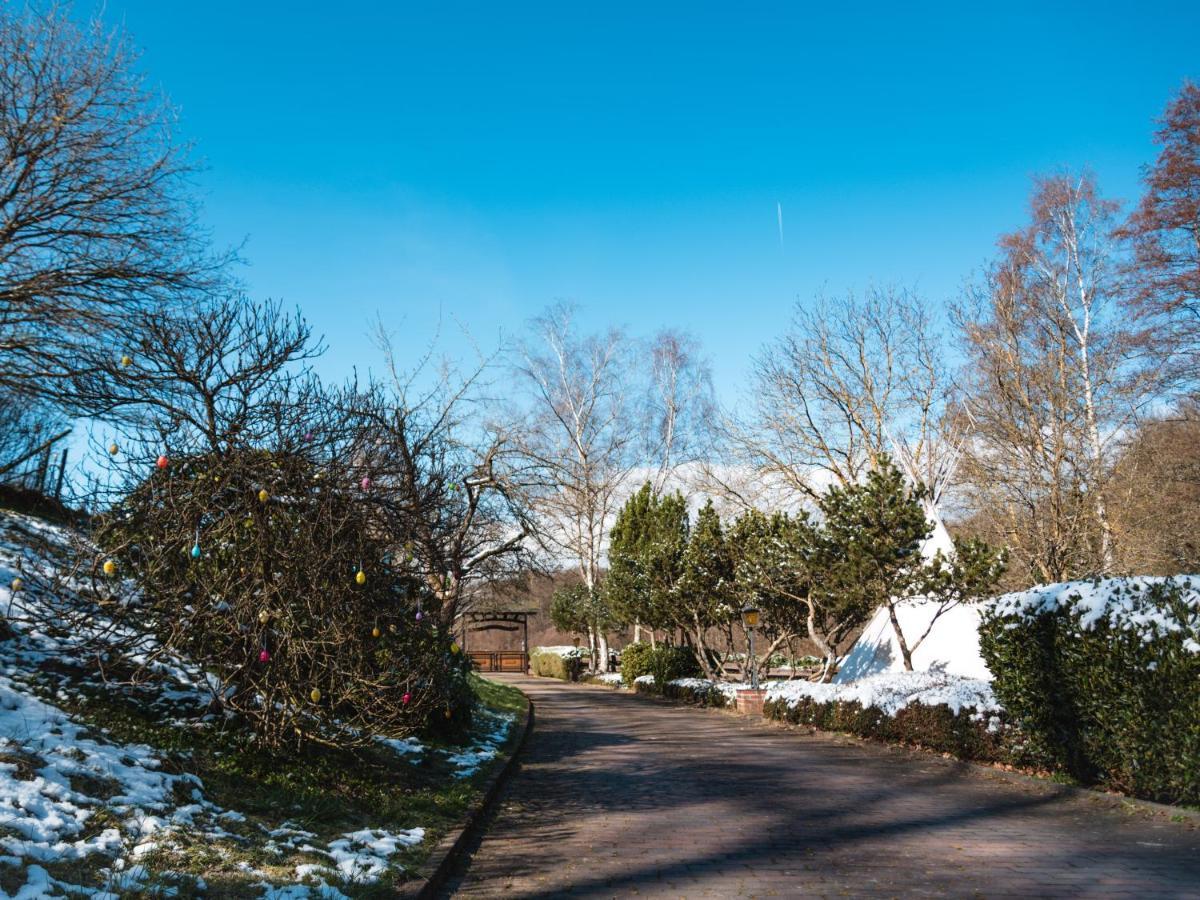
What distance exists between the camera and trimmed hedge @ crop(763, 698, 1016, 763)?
10148 millimetres

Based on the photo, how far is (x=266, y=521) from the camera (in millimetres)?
6273

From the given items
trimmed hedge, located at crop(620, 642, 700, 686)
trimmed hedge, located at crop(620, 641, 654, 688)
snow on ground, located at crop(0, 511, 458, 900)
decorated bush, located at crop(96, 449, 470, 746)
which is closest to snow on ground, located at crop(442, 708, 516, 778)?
decorated bush, located at crop(96, 449, 470, 746)

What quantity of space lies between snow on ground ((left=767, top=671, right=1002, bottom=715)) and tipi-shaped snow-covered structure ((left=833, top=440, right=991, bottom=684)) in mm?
2631

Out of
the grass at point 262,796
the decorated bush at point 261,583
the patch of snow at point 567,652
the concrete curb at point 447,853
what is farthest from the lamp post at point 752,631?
the patch of snow at point 567,652

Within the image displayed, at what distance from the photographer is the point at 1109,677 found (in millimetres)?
7777

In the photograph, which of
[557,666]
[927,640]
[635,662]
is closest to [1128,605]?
[927,640]

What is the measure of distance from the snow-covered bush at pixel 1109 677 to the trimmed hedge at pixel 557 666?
32.4 metres

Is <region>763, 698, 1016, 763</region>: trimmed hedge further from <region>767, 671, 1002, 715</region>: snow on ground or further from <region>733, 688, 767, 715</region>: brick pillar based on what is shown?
<region>733, 688, 767, 715</region>: brick pillar

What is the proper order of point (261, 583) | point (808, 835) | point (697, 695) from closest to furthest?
point (261, 583)
point (808, 835)
point (697, 695)

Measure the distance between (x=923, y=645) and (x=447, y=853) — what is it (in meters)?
15.3

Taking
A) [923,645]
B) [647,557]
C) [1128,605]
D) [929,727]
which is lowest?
[929,727]

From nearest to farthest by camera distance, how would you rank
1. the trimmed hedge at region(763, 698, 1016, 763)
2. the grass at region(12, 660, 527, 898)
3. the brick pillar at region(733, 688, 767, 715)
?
the grass at region(12, 660, 527, 898), the trimmed hedge at region(763, 698, 1016, 763), the brick pillar at region(733, 688, 767, 715)

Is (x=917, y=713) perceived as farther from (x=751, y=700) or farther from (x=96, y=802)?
(x=96, y=802)

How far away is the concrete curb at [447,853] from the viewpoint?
189 inches
